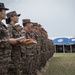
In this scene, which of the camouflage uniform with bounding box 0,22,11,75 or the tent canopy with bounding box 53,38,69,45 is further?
the tent canopy with bounding box 53,38,69,45

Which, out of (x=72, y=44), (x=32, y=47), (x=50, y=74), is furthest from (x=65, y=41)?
(x=32, y=47)

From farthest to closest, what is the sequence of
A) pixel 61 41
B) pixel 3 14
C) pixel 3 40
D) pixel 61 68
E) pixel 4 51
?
pixel 61 41, pixel 61 68, pixel 3 14, pixel 4 51, pixel 3 40

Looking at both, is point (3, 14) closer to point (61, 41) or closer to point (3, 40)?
point (3, 40)

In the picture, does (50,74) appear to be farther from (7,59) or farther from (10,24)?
(7,59)

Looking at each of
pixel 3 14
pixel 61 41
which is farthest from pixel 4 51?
pixel 61 41

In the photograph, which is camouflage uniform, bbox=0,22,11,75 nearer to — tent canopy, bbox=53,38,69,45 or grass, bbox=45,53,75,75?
grass, bbox=45,53,75,75

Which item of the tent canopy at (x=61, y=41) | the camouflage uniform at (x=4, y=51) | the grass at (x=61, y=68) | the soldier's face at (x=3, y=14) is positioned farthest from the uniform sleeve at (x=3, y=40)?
the tent canopy at (x=61, y=41)

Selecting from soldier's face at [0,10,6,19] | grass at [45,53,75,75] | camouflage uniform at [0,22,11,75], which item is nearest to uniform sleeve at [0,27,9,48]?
camouflage uniform at [0,22,11,75]

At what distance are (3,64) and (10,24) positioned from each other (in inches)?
75.6

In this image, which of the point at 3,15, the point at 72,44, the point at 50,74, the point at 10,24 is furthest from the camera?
the point at 72,44

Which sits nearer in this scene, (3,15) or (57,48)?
(3,15)

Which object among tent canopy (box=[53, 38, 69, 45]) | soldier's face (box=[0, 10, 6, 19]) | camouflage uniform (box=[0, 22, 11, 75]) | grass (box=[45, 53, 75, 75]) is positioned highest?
soldier's face (box=[0, 10, 6, 19])

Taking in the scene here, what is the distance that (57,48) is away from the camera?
5800cm

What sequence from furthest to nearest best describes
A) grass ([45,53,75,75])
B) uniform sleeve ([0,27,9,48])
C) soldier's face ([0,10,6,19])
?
grass ([45,53,75,75]) < soldier's face ([0,10,6,19]) < uniform sleeve ([0,27,9,48])
